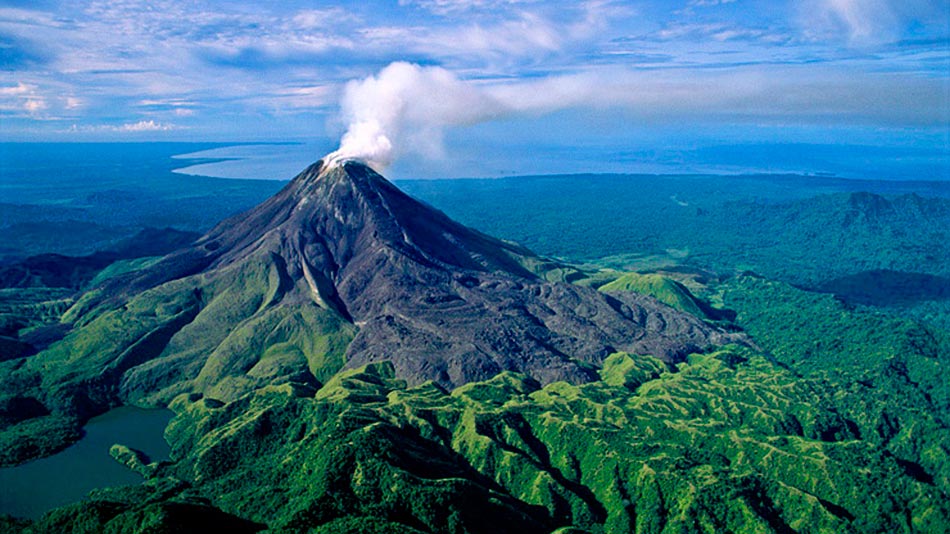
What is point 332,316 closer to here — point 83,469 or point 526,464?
point 83,469

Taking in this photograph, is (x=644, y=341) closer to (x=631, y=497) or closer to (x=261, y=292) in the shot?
(x=631, y=497)

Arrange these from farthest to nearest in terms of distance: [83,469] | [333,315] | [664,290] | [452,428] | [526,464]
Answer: [664,290]
[333,315]
[83,469]
[452,428]
[526,464]

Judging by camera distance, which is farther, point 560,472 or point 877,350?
point 877,350

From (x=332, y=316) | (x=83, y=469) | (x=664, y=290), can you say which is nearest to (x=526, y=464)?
(x=332, y=316)

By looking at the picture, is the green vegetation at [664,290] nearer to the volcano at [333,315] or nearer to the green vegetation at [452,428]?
the volcano at [333,315]

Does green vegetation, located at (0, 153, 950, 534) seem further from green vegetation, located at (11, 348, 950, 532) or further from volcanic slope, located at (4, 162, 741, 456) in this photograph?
volcanic slope, located at (4, 162, 741, 456)

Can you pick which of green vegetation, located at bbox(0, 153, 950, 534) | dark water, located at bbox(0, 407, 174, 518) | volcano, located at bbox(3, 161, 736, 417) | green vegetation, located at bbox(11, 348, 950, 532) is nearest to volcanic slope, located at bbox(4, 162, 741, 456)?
volcano, located at bbox(3, 161, 736, 417)

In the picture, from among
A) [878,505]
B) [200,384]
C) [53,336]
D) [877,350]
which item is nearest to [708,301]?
[877,350]
